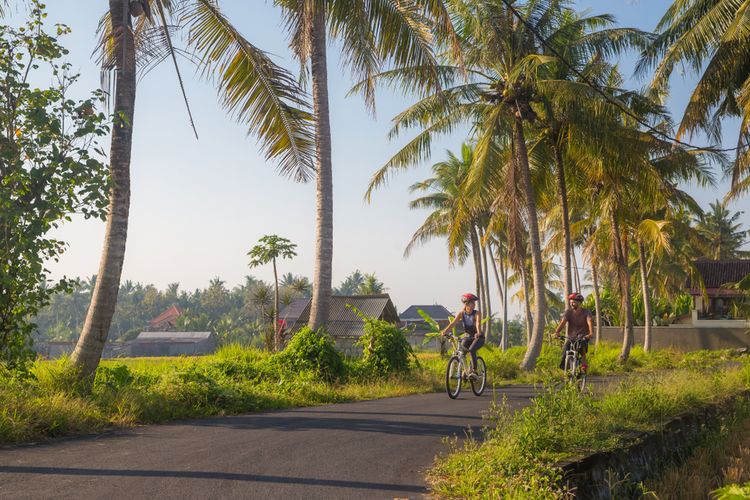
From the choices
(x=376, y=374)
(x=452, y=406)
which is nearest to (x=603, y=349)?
(x=376, y=374)

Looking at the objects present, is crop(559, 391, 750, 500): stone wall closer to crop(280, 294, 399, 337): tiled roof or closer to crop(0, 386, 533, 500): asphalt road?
crop(0, 386, 533, 500): asphalt road

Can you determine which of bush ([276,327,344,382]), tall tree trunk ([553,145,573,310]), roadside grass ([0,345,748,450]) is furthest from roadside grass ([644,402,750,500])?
tall tree trunk ([553,145,573,310])

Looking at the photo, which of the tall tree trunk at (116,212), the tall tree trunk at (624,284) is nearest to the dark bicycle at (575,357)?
the tall tree trunk at (116,212)

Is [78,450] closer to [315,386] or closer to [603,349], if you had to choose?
[315,386]

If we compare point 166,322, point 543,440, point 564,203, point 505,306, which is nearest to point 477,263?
point 505,306

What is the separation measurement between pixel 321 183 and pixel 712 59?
1066 cm

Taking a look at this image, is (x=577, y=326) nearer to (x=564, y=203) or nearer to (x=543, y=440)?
(x=543, y=440)

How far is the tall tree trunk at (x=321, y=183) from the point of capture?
1366 centimetres

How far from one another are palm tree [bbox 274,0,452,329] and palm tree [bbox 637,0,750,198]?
262 inches

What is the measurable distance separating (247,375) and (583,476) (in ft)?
26.1

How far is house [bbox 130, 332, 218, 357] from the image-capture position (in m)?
74.9

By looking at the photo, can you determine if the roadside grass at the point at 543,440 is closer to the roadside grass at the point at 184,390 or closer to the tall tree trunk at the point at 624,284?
the roadside grass at the point at 184,390

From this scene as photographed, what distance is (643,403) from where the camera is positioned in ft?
30.8

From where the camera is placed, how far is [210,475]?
5.98 meters
